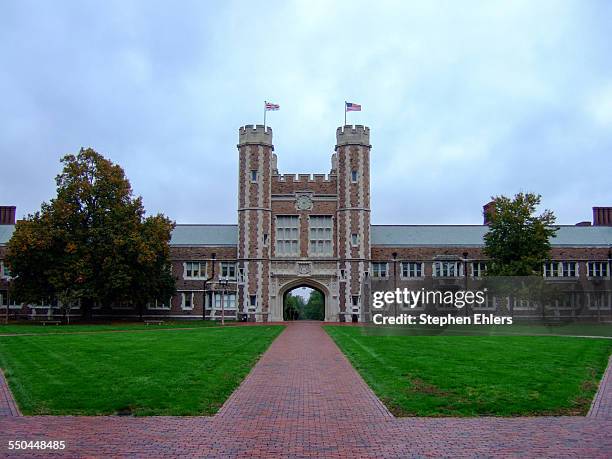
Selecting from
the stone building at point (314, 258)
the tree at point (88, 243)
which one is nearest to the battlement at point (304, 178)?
the stone building at point (314, 258)

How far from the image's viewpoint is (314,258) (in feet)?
152

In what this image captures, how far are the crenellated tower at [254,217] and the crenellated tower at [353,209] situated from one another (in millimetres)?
5326

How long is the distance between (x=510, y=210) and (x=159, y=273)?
942 inches

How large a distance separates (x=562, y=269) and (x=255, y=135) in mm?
25717

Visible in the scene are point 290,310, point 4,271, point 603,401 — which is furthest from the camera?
point 290,310

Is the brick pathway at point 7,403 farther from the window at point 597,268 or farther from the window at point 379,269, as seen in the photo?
the window at point 597,268

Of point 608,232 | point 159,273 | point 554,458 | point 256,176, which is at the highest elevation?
point 256,176

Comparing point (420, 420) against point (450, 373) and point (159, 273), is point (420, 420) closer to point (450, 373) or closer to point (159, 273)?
point (450, 373)

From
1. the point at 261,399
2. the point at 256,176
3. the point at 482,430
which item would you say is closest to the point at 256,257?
the point at 256,176

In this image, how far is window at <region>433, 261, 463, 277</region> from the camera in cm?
4838

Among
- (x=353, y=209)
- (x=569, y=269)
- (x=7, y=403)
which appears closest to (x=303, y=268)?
(x=353, y=209)

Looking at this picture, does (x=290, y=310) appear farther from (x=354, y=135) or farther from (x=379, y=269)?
(x=354, y=135)

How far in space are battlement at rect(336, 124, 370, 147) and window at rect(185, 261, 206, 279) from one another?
46.2ft

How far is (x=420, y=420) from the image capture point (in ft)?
32.9
